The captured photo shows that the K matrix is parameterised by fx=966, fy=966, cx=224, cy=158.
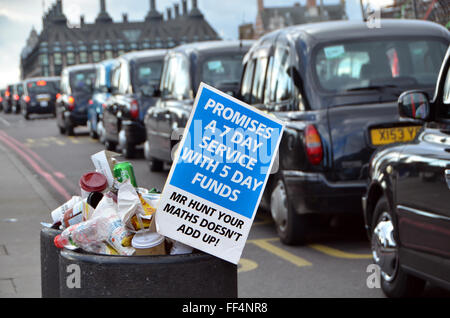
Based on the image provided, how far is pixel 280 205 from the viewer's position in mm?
8680

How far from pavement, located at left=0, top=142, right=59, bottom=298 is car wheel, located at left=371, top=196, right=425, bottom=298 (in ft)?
7.30

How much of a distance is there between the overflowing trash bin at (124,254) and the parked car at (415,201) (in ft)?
8.52

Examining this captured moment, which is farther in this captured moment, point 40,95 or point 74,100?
point 40,95

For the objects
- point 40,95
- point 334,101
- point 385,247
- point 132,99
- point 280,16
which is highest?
point 280,16

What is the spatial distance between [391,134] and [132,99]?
10.3m

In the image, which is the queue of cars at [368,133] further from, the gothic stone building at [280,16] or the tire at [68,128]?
the gothic stone building at [280,16]

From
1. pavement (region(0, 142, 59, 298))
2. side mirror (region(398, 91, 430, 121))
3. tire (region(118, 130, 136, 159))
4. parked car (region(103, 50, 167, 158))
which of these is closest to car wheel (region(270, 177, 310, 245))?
pavement (region(0, 142, 59, 298))

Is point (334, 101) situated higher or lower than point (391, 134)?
higher

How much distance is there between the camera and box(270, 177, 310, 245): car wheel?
845cm

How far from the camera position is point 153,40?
175m

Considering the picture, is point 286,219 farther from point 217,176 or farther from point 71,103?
point 71,103

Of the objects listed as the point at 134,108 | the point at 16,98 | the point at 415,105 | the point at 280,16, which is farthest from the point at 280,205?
the point at 280,16

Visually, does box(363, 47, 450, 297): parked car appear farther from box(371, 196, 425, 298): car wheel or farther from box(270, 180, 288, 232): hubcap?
box(270, 180, 288, 232): hubcap

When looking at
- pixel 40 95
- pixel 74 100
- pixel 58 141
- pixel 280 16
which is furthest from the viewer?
pixel 280 16
